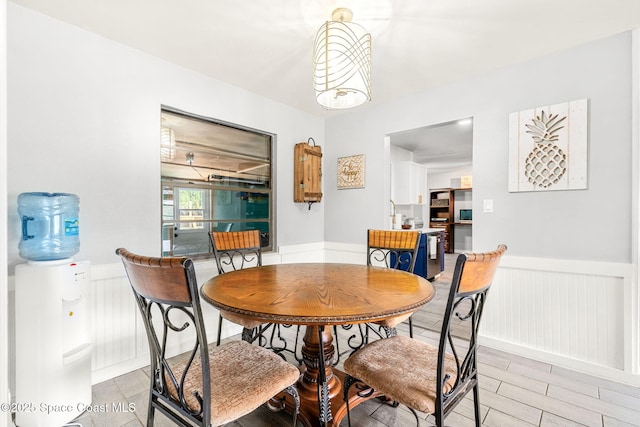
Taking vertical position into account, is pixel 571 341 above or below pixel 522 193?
below

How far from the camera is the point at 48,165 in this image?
195cm

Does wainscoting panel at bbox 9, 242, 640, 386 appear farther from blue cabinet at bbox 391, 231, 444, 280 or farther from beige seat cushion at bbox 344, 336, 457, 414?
blue cabinet at bbox 391, 231, 444, 280

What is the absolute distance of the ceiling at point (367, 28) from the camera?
186 centimetres

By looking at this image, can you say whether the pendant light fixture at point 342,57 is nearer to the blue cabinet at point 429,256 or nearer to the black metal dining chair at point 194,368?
the black metal dining chair at point 194,368

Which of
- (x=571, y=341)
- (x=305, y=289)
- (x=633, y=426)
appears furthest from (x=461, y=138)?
(x=305, y=289)

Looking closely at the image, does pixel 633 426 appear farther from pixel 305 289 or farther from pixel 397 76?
pixel 397 76

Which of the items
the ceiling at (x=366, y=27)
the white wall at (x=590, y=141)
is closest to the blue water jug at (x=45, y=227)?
the ceiling at (x=366, y=27)

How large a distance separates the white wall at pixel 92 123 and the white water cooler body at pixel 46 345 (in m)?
0.34

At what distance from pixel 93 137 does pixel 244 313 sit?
6.11ft

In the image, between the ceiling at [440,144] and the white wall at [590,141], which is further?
the ceiling at [440,144]

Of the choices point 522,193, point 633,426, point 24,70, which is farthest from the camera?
point 522,193

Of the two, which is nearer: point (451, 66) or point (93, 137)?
point (93, 137)

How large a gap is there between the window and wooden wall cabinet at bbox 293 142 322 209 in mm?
324

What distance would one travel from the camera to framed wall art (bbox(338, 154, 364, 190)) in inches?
143
